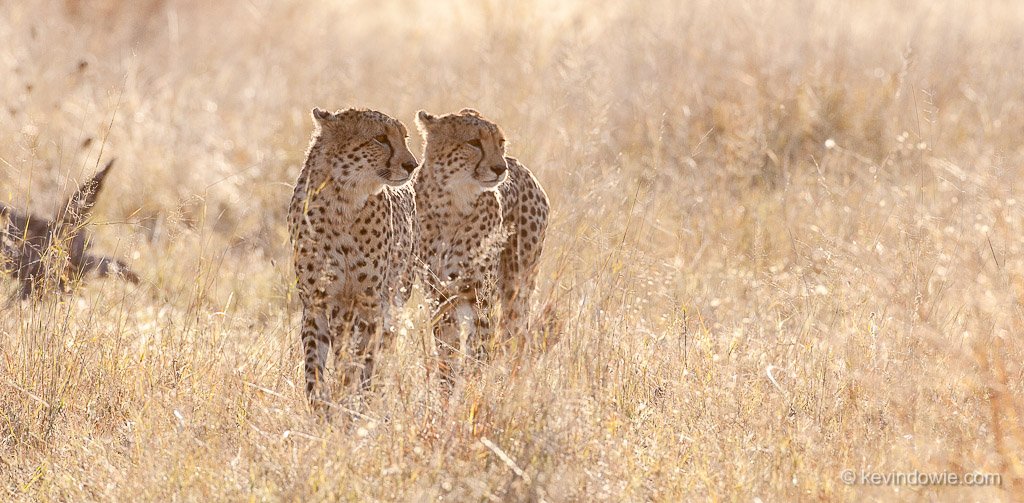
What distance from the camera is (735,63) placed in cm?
793

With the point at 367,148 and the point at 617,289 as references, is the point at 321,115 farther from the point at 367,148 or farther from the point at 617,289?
the point at 617,289

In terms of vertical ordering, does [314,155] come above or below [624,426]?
above

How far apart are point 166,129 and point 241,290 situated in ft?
8.36

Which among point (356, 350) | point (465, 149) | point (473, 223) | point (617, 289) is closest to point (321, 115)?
point (465, 149)

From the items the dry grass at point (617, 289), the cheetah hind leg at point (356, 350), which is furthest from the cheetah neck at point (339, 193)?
the dry grass at point (617, 289)

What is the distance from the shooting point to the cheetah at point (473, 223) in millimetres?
4152

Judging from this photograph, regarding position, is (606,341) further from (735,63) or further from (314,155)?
(735,63)

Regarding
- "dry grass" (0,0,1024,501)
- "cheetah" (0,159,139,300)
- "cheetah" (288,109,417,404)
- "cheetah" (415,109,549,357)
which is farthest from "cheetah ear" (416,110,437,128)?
"cheetah" (0,159,139,300)

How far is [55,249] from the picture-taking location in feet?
12.5

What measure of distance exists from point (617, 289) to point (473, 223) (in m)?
0.51

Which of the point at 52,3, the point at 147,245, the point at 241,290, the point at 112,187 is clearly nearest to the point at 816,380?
the point at 241,290

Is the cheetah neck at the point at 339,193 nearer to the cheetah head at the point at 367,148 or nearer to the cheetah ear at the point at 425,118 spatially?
the cheetah head at the point at 367,148

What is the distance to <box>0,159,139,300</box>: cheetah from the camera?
3.90m

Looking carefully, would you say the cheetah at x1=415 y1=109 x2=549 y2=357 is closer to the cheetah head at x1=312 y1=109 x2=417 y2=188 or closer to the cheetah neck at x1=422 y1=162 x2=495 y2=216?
the cheetah neck at x1=422 y1=162 x2=495 y2=216
